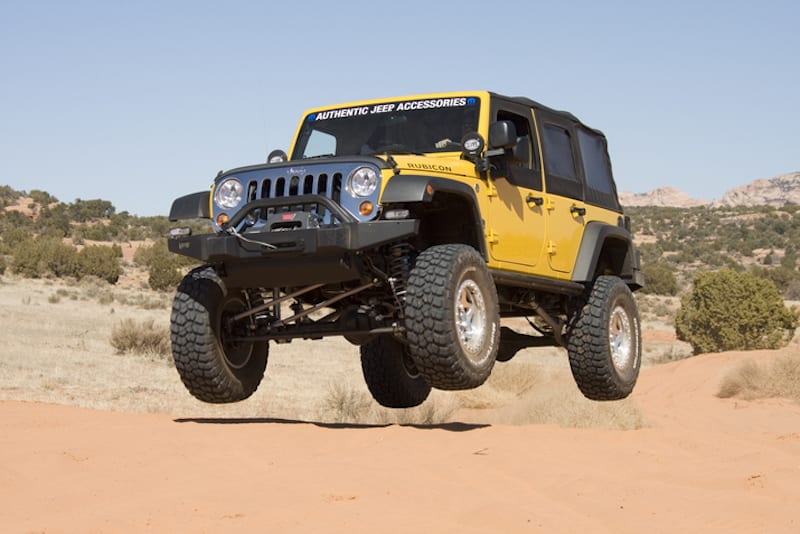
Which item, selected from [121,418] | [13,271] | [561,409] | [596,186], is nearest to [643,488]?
[121,418]

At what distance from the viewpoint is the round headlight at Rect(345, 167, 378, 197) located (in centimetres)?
713

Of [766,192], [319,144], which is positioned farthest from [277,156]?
[766,192]

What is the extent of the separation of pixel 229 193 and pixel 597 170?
4.37m

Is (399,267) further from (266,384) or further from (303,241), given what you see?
(266,384)

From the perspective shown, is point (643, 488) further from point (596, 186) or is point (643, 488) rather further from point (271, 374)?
point (271, 374)

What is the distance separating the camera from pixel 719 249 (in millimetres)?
62812

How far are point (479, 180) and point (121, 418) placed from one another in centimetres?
326

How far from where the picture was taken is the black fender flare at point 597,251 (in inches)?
370

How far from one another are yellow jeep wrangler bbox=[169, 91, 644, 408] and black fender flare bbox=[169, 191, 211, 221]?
0.06ft

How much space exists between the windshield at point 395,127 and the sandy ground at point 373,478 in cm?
236

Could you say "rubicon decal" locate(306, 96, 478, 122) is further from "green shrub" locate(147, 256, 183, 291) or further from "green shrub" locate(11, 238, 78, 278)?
"green shrub" locate(11, 238, 78, 278)

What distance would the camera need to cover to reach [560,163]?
9.48 meters

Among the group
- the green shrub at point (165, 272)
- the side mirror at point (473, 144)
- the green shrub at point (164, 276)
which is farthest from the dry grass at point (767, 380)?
the green shrub at point (164, 276)

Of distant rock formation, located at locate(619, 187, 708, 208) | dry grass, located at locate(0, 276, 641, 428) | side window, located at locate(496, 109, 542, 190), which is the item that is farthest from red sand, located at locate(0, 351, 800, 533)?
distant rock formation, located at locate(619, 187, 708, 208)
